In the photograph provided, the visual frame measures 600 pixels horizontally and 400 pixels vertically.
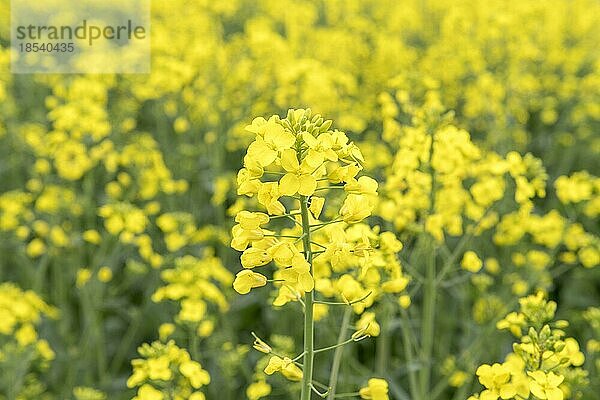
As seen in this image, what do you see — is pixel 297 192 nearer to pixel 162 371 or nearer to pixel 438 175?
pixel 162 371

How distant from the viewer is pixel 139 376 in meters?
2.34

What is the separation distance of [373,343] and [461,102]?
3264 millimetres

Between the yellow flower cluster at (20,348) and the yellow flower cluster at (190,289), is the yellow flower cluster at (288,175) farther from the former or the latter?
the yellow flower cluster at (20,348)

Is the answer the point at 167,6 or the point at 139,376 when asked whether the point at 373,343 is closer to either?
the point at 139,376

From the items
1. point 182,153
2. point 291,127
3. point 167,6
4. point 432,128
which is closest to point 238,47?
point 182,153

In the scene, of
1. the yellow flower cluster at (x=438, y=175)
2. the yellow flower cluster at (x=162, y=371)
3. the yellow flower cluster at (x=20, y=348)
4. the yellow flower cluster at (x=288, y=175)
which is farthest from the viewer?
the yellow flower cluster at (x=20, y=348)

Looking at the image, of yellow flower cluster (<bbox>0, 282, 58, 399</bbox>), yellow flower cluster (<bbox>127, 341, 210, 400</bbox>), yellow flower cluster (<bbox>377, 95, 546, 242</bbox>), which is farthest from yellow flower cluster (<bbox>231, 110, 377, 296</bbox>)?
yellow flower cluster (<bbox>0, 282, 58, 399</bbox>)

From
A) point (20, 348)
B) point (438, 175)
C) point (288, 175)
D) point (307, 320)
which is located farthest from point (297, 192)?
point (20, 348)

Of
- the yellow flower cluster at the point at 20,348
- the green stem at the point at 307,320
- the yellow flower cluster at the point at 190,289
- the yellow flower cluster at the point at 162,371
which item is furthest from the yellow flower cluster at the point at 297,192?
the yellow flower cluster at the point at 20,348

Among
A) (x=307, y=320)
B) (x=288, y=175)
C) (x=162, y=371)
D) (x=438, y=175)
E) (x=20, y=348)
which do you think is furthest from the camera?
(x=20, y=348)

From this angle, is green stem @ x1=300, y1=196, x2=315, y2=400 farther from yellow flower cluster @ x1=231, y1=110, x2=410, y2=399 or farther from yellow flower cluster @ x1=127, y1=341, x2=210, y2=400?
yellow flower cluster @ x1=127, y1=341, x2=210, y2=400

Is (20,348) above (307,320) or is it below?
below

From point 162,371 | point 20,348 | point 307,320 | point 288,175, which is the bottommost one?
point 20,348

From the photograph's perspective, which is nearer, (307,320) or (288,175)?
(288,175)
